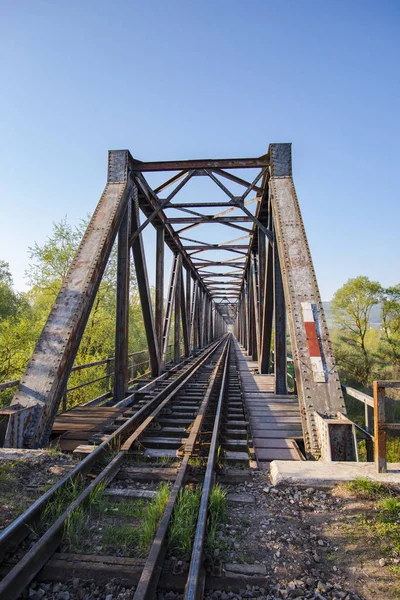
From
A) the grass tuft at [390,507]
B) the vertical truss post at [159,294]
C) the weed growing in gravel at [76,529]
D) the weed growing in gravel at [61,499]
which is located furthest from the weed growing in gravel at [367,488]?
the vertical truss post at [159,294]

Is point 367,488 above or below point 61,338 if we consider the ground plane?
below

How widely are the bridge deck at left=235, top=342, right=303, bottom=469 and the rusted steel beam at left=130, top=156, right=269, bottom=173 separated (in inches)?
205

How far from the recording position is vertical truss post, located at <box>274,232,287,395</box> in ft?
23.9

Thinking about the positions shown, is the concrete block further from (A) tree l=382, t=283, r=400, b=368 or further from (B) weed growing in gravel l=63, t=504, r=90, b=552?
(A) tree l=382, t=283, r=400, b=368

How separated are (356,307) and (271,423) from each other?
26.3 meters

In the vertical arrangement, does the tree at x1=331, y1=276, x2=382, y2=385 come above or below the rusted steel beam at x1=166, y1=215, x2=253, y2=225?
below

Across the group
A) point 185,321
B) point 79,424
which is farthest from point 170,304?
point 79,424

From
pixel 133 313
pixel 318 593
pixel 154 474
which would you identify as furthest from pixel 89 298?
pixel 133 313

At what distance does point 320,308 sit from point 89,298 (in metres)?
3.44

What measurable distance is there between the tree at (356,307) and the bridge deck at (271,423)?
2286 cm

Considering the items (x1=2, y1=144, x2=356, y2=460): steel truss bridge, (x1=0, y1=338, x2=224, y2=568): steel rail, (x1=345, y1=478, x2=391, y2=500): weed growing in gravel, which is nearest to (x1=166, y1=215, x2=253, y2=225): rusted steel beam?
(x1=2, y1=144, x2=356, y2=460): steel truss bridge

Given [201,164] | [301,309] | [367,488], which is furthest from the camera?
[201,164]

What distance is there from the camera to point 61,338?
15.1ft

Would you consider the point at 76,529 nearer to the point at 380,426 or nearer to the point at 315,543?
the point at 315,543
